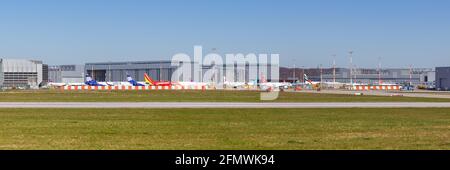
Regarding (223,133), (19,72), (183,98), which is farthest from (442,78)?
(223,133)

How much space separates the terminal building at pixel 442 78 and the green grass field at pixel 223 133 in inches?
4899

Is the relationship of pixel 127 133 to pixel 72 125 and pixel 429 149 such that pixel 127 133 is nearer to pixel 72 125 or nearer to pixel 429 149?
pixel 72 125

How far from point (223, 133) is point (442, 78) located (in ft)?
456

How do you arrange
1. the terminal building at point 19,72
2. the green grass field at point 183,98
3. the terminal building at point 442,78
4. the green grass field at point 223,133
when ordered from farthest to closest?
the terminal building at point 19,72 → the terminal building at point 442,78 → the green grass field at point 183,98 → the green grass field at point 223,133

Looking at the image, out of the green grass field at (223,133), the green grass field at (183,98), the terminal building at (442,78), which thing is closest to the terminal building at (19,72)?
the terminal building at (442,78)

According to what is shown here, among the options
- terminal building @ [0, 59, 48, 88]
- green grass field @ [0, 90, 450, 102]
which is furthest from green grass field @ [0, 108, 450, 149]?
terminal building @ [0, 59, 48, 88]

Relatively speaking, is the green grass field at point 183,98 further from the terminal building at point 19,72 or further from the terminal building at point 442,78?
the terminal building at point 19,72

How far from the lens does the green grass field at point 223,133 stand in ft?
59.6

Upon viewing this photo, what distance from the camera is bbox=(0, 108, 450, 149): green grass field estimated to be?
18156 mm

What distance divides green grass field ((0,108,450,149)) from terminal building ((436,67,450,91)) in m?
124

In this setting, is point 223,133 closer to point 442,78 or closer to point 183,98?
point 183,98
